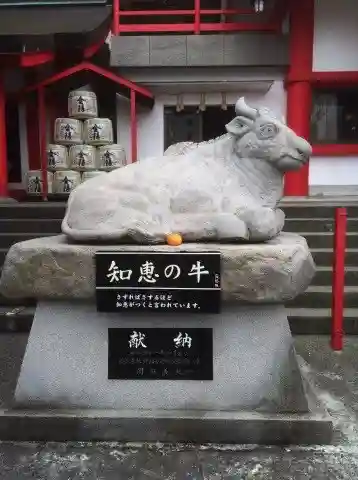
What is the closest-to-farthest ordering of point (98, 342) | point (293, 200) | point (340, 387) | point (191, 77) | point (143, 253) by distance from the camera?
point (143, 253)
point (98, 342)
point (340, 387)
point (293, 200)
point (191, 77)

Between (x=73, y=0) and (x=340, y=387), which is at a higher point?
(x=73, y=0)

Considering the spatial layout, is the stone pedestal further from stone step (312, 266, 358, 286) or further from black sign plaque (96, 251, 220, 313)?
stone step (312, 266, 358, 286)

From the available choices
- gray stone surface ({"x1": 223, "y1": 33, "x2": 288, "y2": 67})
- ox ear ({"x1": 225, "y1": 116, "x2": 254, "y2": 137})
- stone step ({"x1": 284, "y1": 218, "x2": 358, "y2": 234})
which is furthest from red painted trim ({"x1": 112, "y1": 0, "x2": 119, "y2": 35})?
ox ear ({"x1": 225, "y1": 116, "x2": 254, "y2": 137})

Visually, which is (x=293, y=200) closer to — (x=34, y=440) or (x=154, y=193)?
(x=154, y=193)

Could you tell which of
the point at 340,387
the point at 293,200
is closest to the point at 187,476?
the point at 340,387

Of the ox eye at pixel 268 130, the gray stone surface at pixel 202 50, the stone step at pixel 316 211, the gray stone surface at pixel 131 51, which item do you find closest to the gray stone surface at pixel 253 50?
the gray stone surface at pixel 202 50

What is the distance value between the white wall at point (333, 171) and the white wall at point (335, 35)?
1466 mm

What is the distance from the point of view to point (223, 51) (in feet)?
23.9

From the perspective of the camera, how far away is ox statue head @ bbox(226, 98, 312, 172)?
2.67m

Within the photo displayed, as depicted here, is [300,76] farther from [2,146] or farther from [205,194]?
[205,194]

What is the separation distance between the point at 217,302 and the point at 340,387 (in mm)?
1350

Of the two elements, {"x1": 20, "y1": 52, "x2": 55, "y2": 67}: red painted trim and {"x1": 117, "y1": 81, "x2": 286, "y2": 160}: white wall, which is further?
{"x1": 117, "y1": 81, "x2": 286, "y2": 160}: white wall

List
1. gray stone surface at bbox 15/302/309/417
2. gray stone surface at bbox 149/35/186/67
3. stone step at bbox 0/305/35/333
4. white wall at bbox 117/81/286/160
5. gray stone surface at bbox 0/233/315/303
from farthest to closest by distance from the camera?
white wall at bbox 117/81/286/160
gray stone surface at bbox 149/35/186/67
stone step at bbox 0/305/35/333
gray stone surface at bbox 15/302/309/417
gray stone surface at bbox 0/233/315/303

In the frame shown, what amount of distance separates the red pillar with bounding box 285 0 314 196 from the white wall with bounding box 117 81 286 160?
0.27 metres
